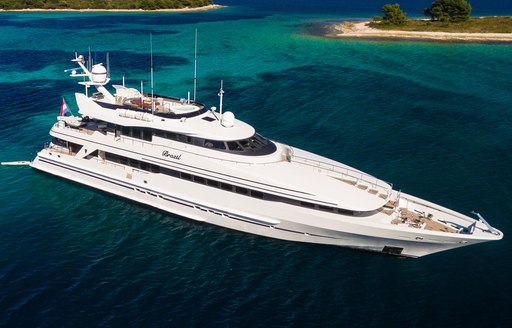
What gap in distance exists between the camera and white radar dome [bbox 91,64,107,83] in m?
31.5

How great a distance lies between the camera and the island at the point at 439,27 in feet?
316

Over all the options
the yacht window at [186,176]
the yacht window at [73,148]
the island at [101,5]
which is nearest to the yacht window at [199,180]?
the yacht window at [186,176]

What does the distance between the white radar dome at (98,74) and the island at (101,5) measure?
127m

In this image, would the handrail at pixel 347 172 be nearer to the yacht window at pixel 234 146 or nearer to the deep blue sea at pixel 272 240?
the yacht window at pixel 234 146

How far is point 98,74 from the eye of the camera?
1249 inches

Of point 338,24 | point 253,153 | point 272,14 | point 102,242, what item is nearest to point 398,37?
point 338,24

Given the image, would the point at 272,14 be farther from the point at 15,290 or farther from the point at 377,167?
the point at 15,290

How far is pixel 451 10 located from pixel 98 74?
341ft

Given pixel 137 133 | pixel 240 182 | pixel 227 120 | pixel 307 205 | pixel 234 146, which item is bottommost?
pixel 307 205

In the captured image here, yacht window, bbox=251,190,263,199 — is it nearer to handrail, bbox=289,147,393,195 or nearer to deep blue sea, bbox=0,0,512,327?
deep blue sea, bbox=0,0,512,327

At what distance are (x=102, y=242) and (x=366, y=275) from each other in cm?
1491

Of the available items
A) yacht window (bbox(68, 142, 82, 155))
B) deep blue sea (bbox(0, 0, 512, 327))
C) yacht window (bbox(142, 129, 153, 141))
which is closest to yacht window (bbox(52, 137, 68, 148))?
yacht window (bbox(68, 142, 82, 155))

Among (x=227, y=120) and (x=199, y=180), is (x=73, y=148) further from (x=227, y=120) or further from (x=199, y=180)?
(x=227, y=120)

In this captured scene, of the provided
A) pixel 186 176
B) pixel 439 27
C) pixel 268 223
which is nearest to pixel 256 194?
pixel 268 223
